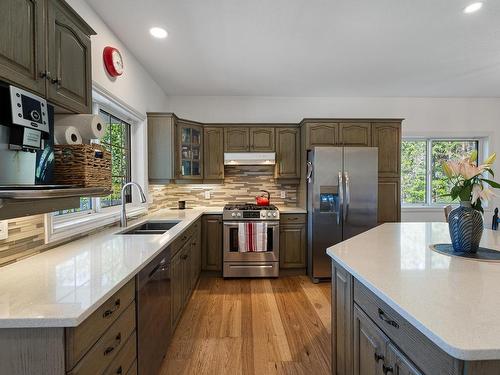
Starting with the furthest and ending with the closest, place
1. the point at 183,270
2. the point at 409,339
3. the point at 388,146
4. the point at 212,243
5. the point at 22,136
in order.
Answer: the point at 388,146 → the point at 212,243 → the point at 183,270 → the point at 22,136 → the point at 409,339

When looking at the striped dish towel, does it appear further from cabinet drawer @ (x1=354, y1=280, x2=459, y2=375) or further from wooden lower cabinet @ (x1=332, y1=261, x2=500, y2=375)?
cabinet drawer @ (x1=354, y1=280, x2=459, y2=375)

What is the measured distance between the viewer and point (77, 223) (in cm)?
189

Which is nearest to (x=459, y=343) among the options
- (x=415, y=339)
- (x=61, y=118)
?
(x=415, y=339)

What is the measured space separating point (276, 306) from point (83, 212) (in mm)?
2056

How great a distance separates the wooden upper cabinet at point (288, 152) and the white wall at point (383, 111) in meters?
0.35

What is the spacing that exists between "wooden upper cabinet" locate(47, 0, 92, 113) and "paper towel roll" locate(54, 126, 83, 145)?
12 centimetres

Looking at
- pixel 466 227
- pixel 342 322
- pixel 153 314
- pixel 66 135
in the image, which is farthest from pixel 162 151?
pixel 466 227

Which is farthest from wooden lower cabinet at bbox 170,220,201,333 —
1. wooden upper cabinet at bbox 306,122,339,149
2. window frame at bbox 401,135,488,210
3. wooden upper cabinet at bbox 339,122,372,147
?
window frame at bbox 401,135,488,210

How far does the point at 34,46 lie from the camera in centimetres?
114

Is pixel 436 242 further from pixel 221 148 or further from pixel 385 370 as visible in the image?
pixel 221 148

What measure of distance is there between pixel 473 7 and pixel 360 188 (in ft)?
6.63

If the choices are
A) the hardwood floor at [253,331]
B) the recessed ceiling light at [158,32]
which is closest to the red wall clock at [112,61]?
the recessed ceiling light at [158,32]

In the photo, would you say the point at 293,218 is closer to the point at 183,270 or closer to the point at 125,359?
the point at 183,270

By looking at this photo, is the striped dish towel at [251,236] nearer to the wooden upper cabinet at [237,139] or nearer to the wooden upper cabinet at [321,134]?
the wooden upper cabinet at [237,139]
